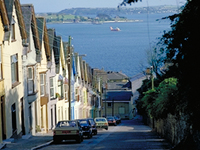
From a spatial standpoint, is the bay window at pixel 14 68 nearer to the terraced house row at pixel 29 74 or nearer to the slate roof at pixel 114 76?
the terraced house row at pixel 29 74

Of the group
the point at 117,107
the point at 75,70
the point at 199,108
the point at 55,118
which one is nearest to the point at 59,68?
the point at 55,118

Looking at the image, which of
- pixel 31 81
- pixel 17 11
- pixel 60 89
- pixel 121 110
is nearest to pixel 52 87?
pixel 60 89

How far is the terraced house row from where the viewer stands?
104 ft

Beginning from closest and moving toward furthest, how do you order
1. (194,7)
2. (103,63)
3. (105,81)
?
(194,7) < (105,81) < (103,63)

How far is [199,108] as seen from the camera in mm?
16719

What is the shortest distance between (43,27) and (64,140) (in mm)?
16469

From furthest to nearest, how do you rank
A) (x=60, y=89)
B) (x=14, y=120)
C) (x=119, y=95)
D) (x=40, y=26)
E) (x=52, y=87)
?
(x=119, y=95) → (x=60, y=89) → (x=52, y=87) → (x=40, y=26) → (x=14, y=120)

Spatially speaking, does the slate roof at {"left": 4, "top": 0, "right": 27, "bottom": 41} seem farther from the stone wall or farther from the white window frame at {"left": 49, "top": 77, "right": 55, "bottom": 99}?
the white window frame at {"left": 49, "top": 77, "right": 55, "bottom": 99}

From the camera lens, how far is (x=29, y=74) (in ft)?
133

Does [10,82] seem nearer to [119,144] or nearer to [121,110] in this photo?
[119,144]

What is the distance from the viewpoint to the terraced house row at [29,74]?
3166cm

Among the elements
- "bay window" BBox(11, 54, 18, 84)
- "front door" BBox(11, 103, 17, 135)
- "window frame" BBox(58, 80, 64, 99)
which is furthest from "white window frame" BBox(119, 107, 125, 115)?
"front door" BBox(11, 103, 17, 135)

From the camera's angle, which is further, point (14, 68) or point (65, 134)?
point (14, 68)

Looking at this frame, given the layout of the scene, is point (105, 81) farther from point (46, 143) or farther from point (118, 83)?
point (46, 143)
